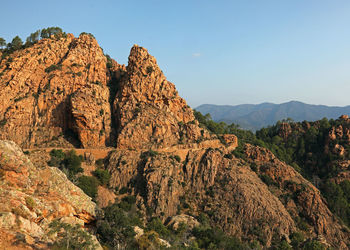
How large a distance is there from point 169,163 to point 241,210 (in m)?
16.4

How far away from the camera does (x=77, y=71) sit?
58.9m

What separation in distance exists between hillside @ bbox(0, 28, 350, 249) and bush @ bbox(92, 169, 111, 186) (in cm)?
18

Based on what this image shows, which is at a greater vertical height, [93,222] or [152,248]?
[93,222]

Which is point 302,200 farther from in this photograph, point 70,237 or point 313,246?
point 70,237

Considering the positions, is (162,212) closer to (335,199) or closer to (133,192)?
(133,192)

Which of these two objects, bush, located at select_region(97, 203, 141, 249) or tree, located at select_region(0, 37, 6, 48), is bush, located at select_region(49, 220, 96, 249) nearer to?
bush, located at select_region(97, 203, 141, 249)

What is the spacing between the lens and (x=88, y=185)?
139 feet

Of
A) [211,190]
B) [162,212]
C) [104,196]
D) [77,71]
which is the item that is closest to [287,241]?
[211,190]

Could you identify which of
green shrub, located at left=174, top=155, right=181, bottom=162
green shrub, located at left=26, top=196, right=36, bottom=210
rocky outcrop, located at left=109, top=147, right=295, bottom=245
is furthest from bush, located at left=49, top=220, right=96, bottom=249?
green shrub, located at left=174, top=155, right=181, bottom=162

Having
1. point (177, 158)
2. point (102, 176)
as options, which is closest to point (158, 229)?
point (102, 176)

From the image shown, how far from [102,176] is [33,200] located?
81.3 feet

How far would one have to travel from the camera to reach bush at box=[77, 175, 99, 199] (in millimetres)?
41128

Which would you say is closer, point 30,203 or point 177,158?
point 30,203

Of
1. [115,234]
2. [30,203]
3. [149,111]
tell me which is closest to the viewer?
[30,203]
